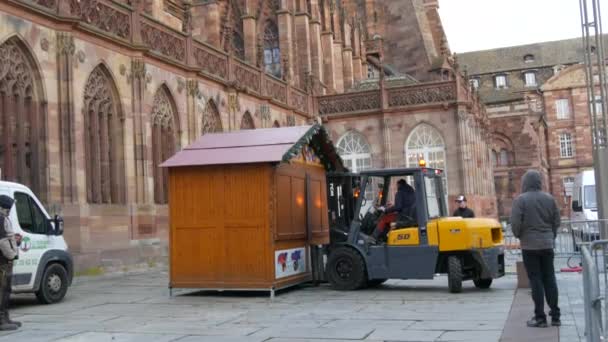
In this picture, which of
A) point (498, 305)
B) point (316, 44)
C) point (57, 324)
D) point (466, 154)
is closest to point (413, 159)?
point (466, 154)

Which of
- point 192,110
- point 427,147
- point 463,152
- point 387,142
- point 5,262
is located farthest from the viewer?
point 387,142

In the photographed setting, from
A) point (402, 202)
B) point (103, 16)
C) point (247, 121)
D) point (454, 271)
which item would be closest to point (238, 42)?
point (247, 121)

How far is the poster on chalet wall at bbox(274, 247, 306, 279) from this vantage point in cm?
1248

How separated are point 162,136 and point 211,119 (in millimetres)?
3257

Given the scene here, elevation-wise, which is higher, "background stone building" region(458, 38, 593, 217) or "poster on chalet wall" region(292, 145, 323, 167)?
"background stone building" region(458, 38, 593, 217)

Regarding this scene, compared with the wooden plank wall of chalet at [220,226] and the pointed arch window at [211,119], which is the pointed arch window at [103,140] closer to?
the pointed arch window at [211,119]

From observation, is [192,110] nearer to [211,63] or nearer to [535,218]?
[211,63]

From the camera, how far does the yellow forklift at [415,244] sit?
40.1 feet

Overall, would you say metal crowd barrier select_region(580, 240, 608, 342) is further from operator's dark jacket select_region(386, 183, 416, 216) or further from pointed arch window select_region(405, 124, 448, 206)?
pointed arch window select_region(405, 124, 448, 206)

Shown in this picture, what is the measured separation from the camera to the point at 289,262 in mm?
12961

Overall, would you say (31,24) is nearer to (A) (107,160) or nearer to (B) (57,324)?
(A) (107,160)

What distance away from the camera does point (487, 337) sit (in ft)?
25.8

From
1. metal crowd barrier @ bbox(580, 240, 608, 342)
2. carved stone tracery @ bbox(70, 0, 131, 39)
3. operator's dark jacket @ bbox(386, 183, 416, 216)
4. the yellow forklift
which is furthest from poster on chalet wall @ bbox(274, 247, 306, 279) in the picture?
carved stone tracery @ bbox(70, 0, 131, 39)

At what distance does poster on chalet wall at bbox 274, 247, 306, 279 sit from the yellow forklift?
1.61ft
